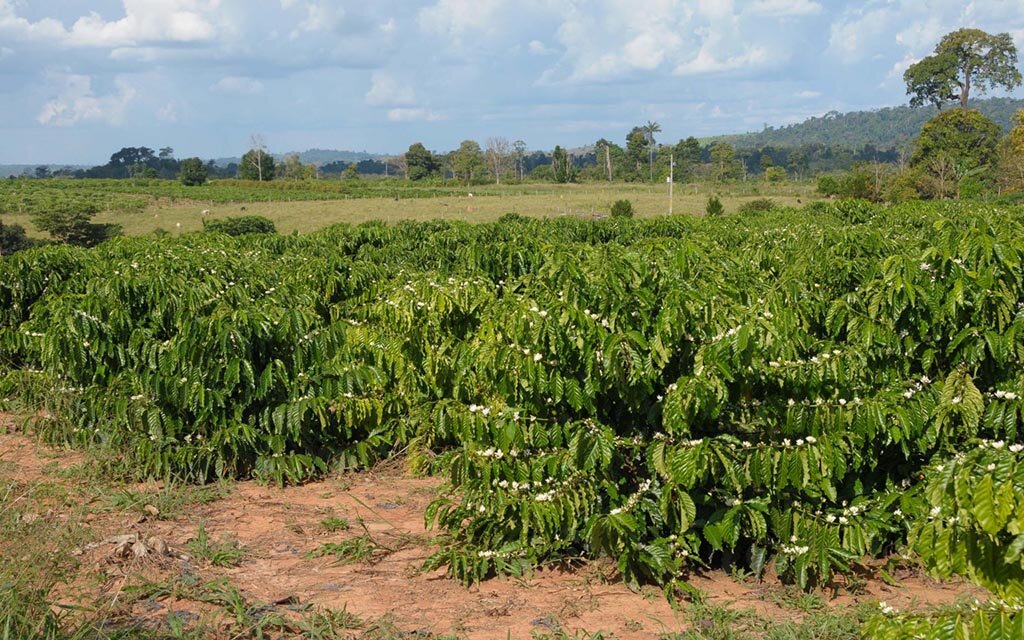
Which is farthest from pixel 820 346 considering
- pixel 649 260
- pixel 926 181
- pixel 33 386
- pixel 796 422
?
pixel 926 181

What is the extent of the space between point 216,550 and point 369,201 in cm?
5371

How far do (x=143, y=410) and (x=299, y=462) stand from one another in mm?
986

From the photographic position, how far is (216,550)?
4.64 m

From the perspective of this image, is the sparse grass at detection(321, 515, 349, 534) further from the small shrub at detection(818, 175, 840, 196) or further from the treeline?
the small shrub at detection(818, 175, 840, 196)

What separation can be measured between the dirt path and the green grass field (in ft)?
105

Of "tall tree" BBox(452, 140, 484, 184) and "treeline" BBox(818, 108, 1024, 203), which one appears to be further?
"tall tree" BBox(452, 140, 484, 184)

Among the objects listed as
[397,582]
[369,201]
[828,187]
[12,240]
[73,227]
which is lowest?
[397,582]

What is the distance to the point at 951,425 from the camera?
416 centimetres

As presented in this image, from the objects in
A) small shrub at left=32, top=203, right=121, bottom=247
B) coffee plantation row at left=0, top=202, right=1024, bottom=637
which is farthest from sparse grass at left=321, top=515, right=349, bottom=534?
small shrub at left=32, top=203, right=121, bottom=247

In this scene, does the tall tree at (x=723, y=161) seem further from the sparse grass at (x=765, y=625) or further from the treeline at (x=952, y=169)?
the sparse grass at (x=765, y=625)

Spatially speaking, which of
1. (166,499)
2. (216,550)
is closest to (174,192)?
(166,499)

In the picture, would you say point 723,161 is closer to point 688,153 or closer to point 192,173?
point 688,153

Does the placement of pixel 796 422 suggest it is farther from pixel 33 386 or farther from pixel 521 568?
pixel 33 386

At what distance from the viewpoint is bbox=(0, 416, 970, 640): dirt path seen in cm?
392
